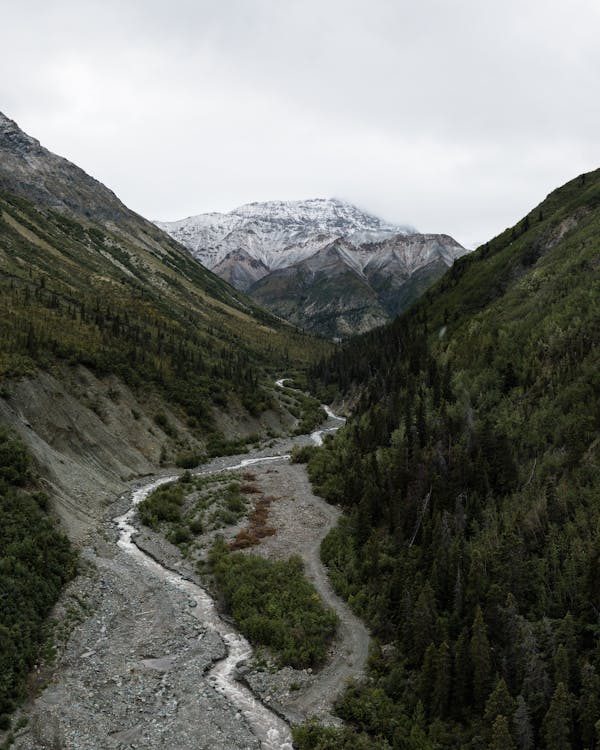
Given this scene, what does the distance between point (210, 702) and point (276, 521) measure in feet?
83.4

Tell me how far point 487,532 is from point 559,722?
1468 centimetres

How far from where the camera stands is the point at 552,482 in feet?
108

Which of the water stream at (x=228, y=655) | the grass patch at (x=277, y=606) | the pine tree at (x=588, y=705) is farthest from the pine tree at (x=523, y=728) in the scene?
the grass patch at (x=277, y=606)

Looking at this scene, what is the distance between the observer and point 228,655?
29.1m

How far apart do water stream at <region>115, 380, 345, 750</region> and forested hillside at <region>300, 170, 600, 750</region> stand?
5.43 ft

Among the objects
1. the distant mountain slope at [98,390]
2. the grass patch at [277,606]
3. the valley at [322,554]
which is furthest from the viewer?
the distant mountain slope at [98,390]

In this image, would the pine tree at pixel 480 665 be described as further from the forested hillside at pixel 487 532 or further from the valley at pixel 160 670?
the valley at pixel 160 670

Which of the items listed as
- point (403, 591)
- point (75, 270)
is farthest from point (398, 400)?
point (75, 270)

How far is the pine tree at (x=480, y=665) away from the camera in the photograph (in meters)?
22.6

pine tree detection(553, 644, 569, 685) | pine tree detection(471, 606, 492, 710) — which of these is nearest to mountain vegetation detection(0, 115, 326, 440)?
pine tree detection(471, 606, 492, 710)

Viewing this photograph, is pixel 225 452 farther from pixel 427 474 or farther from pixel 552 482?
pixel 552 482

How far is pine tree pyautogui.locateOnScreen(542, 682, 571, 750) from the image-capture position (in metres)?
19.0

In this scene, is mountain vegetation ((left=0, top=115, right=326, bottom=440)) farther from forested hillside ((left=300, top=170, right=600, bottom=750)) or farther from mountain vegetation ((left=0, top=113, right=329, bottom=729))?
forested hillside ((left=300, top=170, right=600, bottom=750))

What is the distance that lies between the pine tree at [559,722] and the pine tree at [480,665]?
3.13 m
